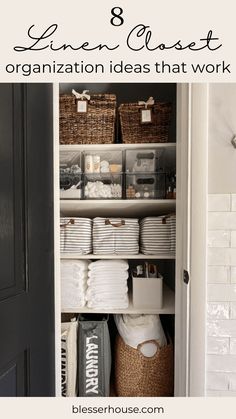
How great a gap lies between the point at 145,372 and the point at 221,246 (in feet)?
2.44

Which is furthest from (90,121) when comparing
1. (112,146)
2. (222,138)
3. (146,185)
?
(222,138)

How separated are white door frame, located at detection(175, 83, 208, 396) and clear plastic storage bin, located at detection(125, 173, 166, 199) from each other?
0.22 meters

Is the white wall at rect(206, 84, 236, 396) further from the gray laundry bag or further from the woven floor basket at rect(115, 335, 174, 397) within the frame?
the gray laundry bag

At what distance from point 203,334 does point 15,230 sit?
0.80 metres

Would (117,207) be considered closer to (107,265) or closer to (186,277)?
(107,265)

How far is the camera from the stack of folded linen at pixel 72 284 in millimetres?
1059

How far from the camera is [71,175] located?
1.08 meters

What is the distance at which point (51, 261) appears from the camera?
852mm

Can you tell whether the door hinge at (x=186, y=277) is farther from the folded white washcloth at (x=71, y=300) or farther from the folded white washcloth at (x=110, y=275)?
the folded white washcloth at (x=71, y=300)

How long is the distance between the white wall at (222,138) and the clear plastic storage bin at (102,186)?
0.44 metres

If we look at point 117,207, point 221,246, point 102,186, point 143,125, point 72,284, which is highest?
point 143,125

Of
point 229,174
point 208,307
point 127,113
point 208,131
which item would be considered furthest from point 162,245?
point 127,113
